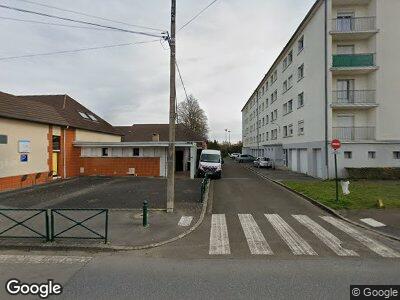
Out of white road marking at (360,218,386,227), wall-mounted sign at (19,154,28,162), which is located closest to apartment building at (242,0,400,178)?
white road marking at (360,218,386,227)

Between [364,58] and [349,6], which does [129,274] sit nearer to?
[364,58]

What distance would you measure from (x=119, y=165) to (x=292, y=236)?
1636cm

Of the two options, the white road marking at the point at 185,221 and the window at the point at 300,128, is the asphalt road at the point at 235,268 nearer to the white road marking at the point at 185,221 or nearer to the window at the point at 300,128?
the white road marking at the point at 185,221

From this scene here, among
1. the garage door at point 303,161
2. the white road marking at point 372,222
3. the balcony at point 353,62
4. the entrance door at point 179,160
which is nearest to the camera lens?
the white road marking at point 372,222

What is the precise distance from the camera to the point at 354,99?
20516mm

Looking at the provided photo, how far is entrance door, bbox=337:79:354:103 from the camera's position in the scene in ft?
68.0

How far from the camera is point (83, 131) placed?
23250 millimetres

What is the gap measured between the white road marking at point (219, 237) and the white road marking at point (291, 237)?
1.43 meters

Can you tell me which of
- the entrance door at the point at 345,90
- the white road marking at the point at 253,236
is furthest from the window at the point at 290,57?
the white road marking at the point at 253,236

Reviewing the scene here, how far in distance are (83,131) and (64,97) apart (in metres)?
5.31

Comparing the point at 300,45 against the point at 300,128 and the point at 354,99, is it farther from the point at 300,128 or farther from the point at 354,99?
the point at 354,99

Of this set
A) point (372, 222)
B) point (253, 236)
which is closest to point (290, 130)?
point (372, 222)

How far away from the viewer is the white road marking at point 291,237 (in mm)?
6361

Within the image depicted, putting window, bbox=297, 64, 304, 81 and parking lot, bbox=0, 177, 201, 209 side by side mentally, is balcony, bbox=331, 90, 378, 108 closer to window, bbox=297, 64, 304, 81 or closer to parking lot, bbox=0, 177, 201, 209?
window, bbox=297, 64, 304, 81
